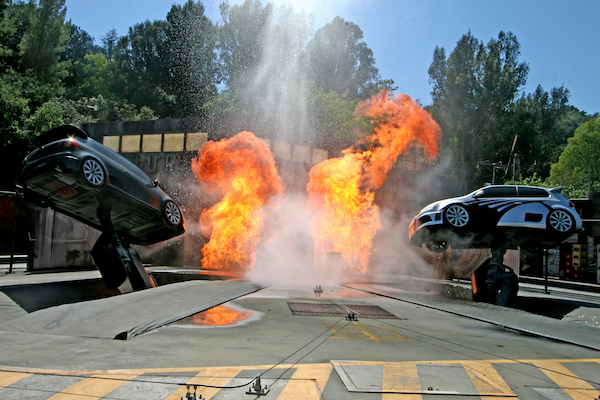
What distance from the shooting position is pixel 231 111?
154 feet

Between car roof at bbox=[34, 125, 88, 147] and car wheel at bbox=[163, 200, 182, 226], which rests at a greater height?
car roof at bbox=[34, 125, 88, 147]

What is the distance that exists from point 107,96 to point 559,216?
62.4 m

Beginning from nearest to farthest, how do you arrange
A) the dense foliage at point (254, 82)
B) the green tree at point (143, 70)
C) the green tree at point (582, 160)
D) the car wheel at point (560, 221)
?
1. the car wheel at point (560, 221)
2. the dense foliage at point (254, 82)
3. the green tree at point (582, 160)
4. the green tree at point (143, 70)

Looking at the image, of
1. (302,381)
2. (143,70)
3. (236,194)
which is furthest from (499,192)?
(143,70)

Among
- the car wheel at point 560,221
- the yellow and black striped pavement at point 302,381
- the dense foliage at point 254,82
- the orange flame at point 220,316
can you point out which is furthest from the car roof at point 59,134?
the dense foliage at point 254,82

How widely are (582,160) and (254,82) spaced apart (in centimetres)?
3625

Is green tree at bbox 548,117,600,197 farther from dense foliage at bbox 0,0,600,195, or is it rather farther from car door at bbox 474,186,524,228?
car door at bbox 474,186,524,228

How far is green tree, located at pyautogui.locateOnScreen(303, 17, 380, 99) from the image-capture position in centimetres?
6506

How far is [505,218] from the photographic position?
1491 cm

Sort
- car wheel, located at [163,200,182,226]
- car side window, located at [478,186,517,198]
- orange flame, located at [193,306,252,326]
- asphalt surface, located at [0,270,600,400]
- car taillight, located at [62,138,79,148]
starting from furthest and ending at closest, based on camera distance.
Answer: car side window, located at [478,186,517,198], car wheel, located at [163,200,182,226], car taillight, located at [62,138,79,148], orange flame, located at [193,306,252,326], asphalt surface, located at [0,270,600,400]

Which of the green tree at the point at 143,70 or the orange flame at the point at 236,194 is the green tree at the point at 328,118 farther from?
the green tree at the point at 143,70

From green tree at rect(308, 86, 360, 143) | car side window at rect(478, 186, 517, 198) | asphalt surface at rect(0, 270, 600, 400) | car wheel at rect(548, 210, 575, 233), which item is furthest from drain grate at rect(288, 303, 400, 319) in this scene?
green tree at rect(308, 86, 360, 143)

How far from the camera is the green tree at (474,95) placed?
5228cm

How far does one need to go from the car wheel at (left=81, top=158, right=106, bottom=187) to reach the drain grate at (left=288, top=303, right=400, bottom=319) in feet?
19.6
